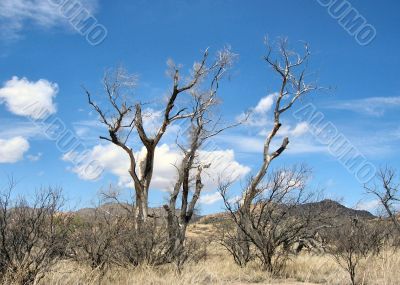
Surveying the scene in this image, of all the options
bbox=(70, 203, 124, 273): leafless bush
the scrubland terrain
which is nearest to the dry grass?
the scrubland terrain

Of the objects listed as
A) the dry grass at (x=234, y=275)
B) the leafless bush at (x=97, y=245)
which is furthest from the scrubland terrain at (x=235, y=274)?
the leafless bush at (x=97, y=245)

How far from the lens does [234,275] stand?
1436 cm

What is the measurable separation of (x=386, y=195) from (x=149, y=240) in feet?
74.8

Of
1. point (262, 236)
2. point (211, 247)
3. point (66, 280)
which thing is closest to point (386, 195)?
point (211, 247)

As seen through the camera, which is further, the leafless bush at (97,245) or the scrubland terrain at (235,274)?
the leafless bush at (97,245)

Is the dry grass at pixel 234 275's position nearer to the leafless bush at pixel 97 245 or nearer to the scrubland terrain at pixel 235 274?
the scrubland terrain at pixel 235 274

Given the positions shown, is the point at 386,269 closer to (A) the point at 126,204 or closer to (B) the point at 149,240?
(B) the point at 149,240

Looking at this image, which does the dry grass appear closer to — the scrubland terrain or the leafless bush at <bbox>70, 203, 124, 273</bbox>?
the scrubland terrain

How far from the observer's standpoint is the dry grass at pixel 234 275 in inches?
408

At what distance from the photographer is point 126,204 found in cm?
2108

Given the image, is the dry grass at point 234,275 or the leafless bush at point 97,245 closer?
the dry grass at point 234,275

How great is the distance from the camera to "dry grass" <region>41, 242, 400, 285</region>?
34.0 feet

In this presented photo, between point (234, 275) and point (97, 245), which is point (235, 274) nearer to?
point (234, 275)

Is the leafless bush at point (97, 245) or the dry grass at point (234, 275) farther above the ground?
the leafless bush at point (97, 245)
